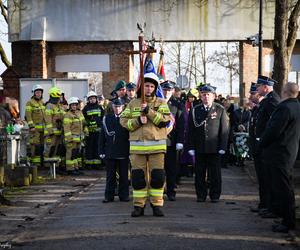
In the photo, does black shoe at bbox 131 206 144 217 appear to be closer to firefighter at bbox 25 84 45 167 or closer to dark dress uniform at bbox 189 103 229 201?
dark dress uniform at bbox 189 103 229 201

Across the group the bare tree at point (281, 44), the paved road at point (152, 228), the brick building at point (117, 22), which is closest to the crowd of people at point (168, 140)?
the paved road at point (152, 228)

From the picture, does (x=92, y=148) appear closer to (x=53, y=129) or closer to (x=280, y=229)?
(x=53, y=129)

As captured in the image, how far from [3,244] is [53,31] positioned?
21.7 metres

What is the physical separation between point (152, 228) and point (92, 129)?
1003 cm

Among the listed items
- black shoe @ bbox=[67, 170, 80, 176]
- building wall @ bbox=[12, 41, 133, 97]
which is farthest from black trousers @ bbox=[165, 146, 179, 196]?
building wall @ bbox=[12, 41, 133, 97]

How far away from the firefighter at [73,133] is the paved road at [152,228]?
15.7ft

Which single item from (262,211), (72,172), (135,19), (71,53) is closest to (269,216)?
(262,211)

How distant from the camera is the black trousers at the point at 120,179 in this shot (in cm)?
1209

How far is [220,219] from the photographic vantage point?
10.0 metres

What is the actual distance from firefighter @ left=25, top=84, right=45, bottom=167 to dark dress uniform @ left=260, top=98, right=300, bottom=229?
9354mm

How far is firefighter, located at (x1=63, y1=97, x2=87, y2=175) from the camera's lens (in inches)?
681

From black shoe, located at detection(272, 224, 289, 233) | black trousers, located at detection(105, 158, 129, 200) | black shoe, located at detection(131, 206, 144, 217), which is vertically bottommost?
black shoe, located at detection(272, 224, 289, 233)

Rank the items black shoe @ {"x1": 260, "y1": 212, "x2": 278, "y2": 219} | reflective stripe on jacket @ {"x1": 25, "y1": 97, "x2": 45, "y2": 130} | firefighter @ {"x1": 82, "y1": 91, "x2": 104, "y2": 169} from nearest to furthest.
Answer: black shoe @ {"x1": 260, "y1": 212, "x2": 278, "y2": 219}
reflective stripe on jacket @ {"x1": 25, "y1": 97, "x2": 45, "y2": 130}
firefighter @ {"x1": 82, "y1": 91, "x2": 104, "y2": 169}

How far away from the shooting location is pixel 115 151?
1207cm
